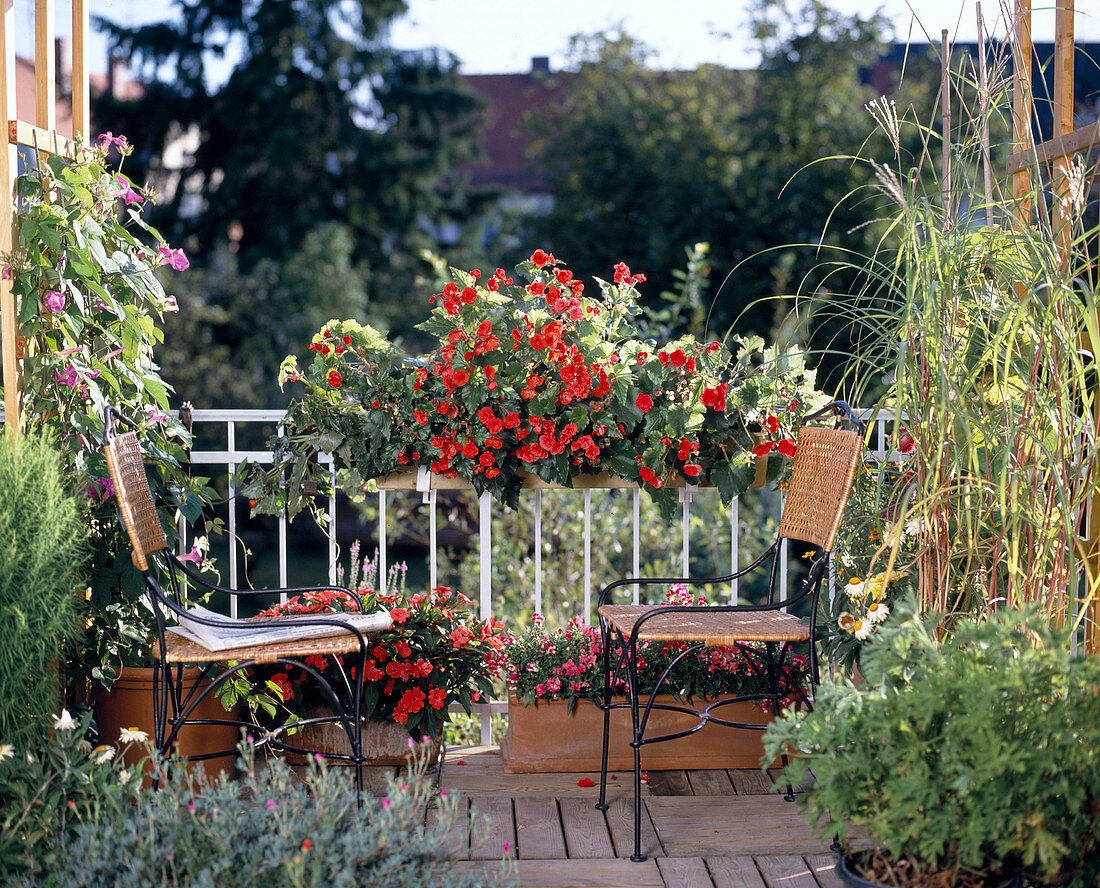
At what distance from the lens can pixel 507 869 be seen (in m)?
2.09

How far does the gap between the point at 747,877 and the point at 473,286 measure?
5.23 feet

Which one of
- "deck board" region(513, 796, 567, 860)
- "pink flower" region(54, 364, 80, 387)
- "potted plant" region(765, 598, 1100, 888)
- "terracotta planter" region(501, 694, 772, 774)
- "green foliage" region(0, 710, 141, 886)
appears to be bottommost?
"deck board" region(513, 796, 567, 860)

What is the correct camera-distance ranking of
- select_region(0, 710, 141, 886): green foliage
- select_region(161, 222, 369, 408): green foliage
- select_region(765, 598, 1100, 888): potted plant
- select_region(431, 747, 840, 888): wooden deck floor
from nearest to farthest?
select_region(765, 598, 1100, 888): potted plant, select_region(0, 710, 141, 886): green foliage, select_region(431, 747, 840, 888): wooden deck floor, select_region(161, 222, 369, 408): green foliage

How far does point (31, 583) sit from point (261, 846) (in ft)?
2.59

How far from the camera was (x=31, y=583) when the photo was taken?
6.75 feet

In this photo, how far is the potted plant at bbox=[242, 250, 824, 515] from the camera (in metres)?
2.64

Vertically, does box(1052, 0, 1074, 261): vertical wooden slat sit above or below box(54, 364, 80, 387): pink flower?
above

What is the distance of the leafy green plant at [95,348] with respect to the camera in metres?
2.44

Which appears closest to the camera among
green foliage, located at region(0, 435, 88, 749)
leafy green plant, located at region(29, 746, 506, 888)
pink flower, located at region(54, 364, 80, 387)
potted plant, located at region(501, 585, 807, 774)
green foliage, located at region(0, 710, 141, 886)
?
leafy green plant, located at region(29, 746, 506, 888)

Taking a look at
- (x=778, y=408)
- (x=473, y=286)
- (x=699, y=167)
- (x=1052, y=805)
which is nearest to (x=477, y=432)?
(x=473, y=286)

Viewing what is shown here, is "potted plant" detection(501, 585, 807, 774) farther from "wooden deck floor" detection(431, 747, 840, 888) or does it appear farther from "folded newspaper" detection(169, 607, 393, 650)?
"folded newspaper" detection(169, 607, 393, 650)

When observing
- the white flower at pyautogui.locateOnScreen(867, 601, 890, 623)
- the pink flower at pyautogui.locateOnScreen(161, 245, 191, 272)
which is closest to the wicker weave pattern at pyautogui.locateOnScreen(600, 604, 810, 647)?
the white flower at pyautogui.locateOnScreen(867, 601, 890, 623)

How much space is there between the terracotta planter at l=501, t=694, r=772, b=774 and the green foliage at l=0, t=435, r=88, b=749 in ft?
3.81

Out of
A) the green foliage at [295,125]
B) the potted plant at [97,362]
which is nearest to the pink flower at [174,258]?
the potted plant at [97,362]
